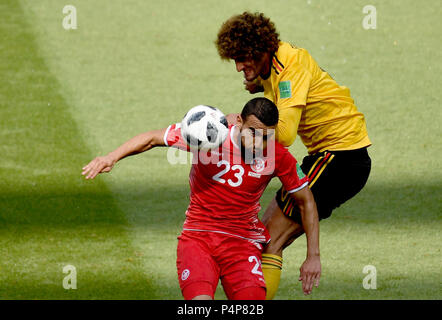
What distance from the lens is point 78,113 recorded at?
10898 mm

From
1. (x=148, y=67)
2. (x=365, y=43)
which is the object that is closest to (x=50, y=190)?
(x=148, y=67)

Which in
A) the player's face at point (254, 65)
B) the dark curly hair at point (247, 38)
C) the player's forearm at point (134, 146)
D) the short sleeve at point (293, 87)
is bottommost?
the player's forearm at point (134, 146)

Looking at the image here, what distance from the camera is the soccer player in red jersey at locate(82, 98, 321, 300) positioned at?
5.09 meters

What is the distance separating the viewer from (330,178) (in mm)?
5863

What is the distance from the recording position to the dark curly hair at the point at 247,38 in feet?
18.0

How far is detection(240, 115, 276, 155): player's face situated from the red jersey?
84mm

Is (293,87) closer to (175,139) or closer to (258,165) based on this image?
(258,165)

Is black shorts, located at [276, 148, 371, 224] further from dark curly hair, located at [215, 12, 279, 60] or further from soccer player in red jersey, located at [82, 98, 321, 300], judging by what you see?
dark curly hair, located at [215, 12, 279, 60]

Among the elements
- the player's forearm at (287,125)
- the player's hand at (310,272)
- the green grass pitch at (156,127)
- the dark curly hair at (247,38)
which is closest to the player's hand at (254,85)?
the dark curly hair at (247,38)

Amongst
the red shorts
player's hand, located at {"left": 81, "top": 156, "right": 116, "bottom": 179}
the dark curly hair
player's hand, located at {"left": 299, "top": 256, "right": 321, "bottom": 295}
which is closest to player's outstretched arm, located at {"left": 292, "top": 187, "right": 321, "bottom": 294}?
player's hand, located at {"left": 299, "top": 256, "right": 321, "bottom": 295}

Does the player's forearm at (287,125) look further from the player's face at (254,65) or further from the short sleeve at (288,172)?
the player's face at (254,65)
